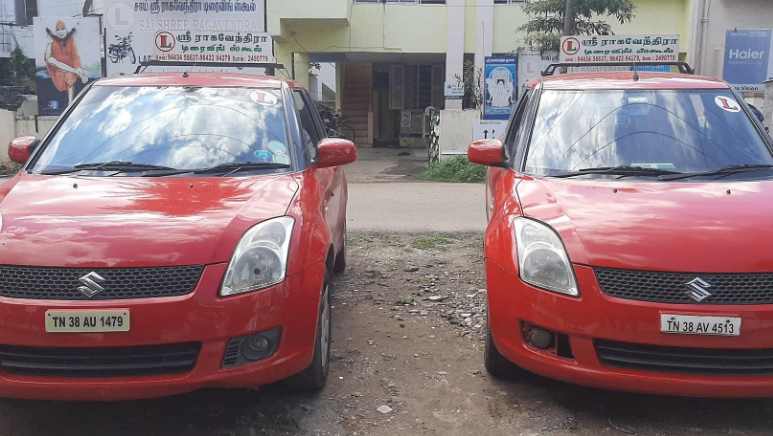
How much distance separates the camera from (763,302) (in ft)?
9.87

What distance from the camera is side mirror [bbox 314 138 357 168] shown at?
4.23 metres

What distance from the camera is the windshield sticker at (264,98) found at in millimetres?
4473

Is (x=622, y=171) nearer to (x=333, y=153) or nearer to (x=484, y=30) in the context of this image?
(x=333, y=153)

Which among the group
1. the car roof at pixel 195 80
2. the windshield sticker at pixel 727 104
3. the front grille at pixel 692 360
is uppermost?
the car roof at pixel 195 80

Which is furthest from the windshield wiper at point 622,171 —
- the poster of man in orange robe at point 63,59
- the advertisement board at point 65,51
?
the poster of man in orange robe at point 63,59

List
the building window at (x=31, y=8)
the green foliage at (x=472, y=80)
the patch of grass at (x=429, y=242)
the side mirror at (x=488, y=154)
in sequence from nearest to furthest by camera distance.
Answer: the side mirror at (x=488, y=154) < the patch of grass at (x=429, y=242) < the green foliage at (x=472, y=80) < the building window at (x=31, y=8)

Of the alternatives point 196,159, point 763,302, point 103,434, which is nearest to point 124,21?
point 196,159

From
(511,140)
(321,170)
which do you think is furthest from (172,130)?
(511,140)

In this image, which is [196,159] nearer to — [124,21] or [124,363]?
[124,363]

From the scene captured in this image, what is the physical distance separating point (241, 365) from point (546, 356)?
54.7 inches

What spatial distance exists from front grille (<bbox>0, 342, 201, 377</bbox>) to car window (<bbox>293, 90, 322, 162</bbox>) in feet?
5.65

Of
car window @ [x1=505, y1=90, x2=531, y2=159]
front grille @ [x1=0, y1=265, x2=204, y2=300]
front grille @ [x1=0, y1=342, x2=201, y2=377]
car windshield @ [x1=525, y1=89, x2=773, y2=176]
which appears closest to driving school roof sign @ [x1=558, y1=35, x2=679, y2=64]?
car window @ [x1=505, y1=90, x2=531, y2=159]

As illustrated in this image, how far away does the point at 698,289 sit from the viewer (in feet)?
9.90

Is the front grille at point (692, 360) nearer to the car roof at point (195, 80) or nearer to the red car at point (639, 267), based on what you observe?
the red car at point (639, 267)
